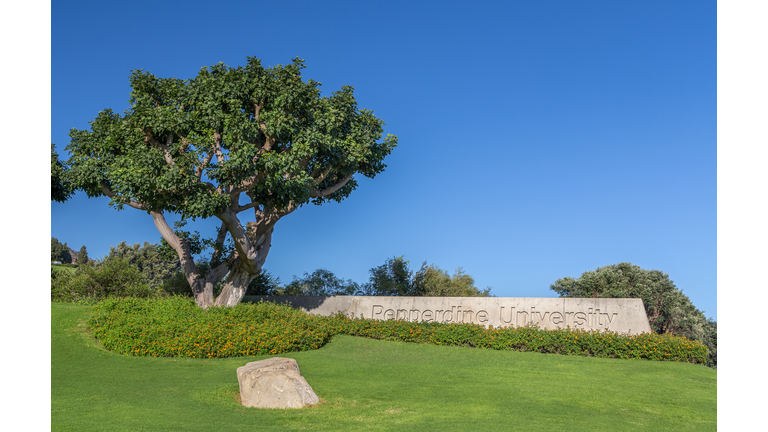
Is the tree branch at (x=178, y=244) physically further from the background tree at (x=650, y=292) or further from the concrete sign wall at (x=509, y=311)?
the background tree at (x=650, y=292)

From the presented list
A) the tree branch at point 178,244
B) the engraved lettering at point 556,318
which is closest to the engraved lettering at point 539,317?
the engraved lettering at point 556,318

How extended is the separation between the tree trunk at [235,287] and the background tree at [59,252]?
107 feet

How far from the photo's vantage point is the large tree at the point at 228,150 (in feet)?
49.6

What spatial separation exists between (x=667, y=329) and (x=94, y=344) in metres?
22.9

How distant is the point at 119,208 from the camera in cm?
1559

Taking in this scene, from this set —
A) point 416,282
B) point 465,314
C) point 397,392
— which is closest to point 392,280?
point 416,282

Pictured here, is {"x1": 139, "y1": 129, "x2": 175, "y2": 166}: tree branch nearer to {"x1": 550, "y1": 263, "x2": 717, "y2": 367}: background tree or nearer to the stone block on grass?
the stone block on grass

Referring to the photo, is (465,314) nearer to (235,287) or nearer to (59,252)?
(235,287)

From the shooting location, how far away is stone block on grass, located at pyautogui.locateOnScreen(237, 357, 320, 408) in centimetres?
758

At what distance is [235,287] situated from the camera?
1809cm

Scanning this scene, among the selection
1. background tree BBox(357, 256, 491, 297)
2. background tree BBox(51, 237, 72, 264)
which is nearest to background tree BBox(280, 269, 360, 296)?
background tree BBox(357, 256, 491, 297)
